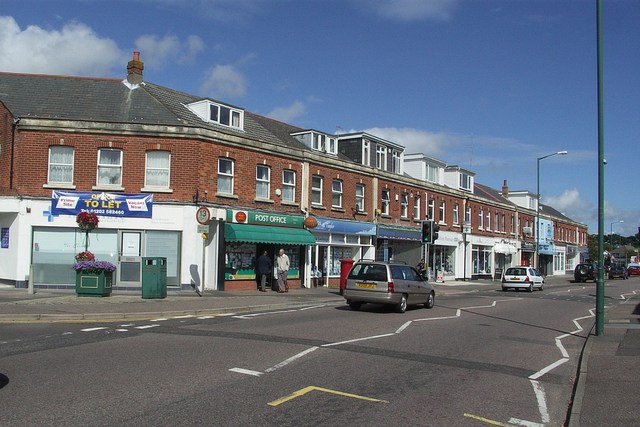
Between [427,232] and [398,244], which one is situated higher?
[427,232]

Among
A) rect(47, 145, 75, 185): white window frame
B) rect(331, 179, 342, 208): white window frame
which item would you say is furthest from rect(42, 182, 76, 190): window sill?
rect(331, 179, 342, 208): white window frame

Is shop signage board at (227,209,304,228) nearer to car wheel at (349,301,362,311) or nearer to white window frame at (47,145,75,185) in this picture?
white window frame at (47,145,75,185)

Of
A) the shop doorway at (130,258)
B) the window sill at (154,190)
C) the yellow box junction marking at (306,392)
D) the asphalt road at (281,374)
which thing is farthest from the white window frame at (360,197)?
the yellow box junction marking at (306,392)

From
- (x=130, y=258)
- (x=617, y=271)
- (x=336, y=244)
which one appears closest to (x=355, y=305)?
(x=130, y=258)

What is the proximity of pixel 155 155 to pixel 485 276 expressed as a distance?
113ft

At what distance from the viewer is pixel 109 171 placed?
22906 millimetres

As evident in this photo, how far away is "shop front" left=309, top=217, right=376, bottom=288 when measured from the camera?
96.6 feet

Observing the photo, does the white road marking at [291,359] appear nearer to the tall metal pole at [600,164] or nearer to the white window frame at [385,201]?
the tall metal pole at [600,164]

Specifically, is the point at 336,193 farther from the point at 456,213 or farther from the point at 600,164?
the point at 600,164

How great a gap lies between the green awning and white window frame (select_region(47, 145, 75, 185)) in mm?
6361

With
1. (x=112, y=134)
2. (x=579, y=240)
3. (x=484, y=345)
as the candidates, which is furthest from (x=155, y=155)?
(x=579, y=240)

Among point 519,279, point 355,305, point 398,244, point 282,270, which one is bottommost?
point 355,305

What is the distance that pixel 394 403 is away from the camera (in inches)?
278

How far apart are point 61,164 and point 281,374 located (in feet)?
57.7
